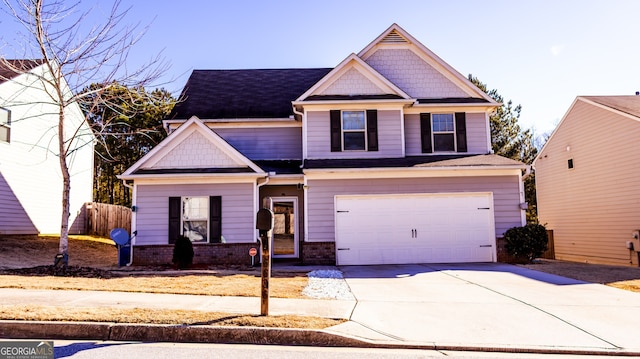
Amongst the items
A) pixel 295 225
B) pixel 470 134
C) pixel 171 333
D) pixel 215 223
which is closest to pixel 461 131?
pixel 470 134

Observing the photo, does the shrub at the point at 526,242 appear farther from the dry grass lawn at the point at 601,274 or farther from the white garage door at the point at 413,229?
the white garage door at the point at 413,229

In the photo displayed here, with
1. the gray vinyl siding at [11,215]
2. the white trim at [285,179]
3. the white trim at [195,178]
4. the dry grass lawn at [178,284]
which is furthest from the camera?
the gray vinyl siding at [11,215]

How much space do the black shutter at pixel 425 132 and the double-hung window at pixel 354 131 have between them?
223 cm

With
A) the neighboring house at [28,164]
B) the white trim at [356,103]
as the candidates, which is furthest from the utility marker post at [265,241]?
the neighboring house at [28,164]

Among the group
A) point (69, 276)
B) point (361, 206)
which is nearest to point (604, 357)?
point (361, 206)

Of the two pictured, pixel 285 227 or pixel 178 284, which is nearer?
pixel 178 284

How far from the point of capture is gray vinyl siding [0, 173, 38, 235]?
59.5 ft

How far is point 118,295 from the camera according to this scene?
332 inches

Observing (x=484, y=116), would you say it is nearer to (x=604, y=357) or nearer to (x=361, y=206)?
(x=361, y=206)

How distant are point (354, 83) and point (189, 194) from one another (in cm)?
681

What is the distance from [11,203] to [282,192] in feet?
36.7

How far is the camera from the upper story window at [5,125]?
18.4m

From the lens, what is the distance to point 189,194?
1495 cm

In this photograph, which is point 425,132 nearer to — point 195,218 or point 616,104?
point 616,104
